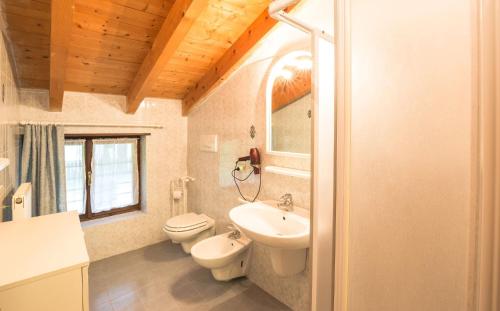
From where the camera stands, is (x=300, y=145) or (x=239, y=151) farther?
(x=239, y=151)

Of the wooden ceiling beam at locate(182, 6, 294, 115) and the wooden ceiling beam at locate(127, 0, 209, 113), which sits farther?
the wooden ceiling beam at locate(182, 6, 294, 115)

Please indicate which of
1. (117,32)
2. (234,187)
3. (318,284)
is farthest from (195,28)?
(318,284)

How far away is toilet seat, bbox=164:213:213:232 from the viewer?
8.85 ft

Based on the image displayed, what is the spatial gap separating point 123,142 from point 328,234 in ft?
10.2

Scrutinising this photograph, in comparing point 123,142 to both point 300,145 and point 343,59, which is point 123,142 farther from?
point 343,59

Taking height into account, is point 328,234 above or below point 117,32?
below

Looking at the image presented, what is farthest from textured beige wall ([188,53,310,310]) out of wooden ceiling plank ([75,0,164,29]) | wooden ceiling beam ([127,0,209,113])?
wooden ceiling plank ([75,0,164,29])

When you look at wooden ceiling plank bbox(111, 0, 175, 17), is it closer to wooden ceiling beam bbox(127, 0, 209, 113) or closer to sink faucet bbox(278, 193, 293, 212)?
wooden ceiling beam bbox(127, 0, 209, 113)

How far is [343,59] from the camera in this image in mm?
588

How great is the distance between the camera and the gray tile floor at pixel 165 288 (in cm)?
211

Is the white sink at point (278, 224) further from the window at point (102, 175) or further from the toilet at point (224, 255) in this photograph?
the window at point (102, 175)

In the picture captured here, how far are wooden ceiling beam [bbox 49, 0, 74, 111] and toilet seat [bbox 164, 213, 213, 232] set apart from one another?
1.61 m

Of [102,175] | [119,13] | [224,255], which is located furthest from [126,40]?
[224,255]

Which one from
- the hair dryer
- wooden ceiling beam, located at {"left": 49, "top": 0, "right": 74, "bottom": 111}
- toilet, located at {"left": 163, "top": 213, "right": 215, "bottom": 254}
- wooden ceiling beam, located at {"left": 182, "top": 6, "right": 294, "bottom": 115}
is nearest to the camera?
wooden ceiling beam, located at {"left": 49, "top": 0, "right": 74, "bottom": 111}
